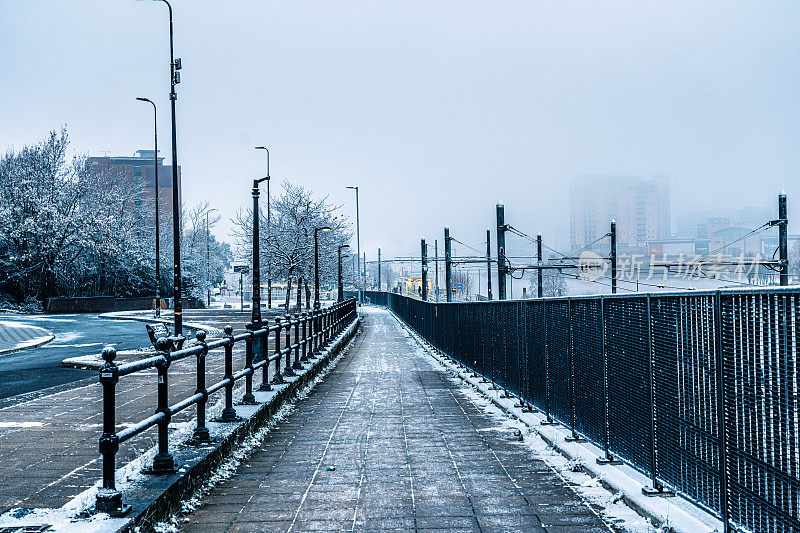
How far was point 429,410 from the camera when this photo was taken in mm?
11367

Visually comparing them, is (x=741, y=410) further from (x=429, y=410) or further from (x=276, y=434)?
(x=429, y=410)

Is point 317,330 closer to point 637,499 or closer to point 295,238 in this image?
point 637,499

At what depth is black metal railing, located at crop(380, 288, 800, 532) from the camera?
3.91m

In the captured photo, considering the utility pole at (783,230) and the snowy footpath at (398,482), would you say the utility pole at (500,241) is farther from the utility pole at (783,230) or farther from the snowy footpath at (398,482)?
the snowy footpath at (398,482)

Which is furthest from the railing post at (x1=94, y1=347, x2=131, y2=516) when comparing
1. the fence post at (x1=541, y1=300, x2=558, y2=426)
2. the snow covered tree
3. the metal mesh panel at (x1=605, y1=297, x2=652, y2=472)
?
the snow covered tree

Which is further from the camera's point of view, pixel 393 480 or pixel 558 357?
pixel 558 357

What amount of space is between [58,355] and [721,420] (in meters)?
18.6

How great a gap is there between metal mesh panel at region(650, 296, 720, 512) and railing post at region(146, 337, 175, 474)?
3.63 metres

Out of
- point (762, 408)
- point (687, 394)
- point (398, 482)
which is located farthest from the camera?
point (398, 482)

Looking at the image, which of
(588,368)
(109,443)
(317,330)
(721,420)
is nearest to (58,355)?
(317,330)

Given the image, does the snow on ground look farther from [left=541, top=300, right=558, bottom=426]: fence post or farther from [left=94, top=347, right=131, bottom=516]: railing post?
[left=541, top=300, right=558, bottom=426]: fence post

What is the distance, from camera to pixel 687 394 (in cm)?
508

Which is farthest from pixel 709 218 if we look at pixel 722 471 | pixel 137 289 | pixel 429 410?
pixel 722 471

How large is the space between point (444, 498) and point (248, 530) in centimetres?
164
